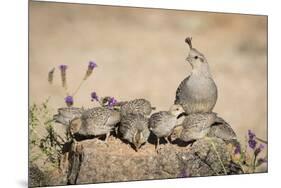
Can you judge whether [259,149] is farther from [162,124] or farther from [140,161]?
[140,161]

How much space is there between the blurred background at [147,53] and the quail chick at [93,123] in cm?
8

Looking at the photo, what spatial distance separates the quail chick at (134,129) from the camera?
3211mm

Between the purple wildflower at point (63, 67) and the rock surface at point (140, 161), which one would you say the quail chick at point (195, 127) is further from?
the purple wildflower at point (63, 67)

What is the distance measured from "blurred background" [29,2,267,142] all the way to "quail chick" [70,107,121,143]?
76 millimetres

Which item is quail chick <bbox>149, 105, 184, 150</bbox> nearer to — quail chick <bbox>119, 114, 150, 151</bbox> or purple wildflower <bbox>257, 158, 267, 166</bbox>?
quail chick <bbox>119, 114, 150, 151</bbox>

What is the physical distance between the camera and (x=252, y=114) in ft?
11.8

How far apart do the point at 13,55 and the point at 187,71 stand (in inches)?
43.4

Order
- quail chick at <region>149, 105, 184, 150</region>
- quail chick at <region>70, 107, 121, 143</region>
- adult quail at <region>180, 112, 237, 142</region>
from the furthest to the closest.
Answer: adult quail at <region>180, 112, 237, 142</region> < quail chick at <region>149, 105, 184, 150</region> < quail chick at <region>70, 107, 121, 143</region>

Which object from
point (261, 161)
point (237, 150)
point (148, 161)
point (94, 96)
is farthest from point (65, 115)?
point (261, 161)

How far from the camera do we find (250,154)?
3584mm

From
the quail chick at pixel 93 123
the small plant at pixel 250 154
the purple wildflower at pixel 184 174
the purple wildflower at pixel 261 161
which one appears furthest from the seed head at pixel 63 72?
the purple wildflower at pixel 261 161

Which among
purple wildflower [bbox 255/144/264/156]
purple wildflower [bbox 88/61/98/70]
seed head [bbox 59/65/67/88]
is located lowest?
purple wildflower [bbox 255/144/264/156]

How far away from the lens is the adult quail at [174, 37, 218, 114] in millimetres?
3393

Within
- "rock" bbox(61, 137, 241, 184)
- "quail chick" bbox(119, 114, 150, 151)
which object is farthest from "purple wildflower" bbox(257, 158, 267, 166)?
"quail chick" bbox(119, 114, 150, 151)
